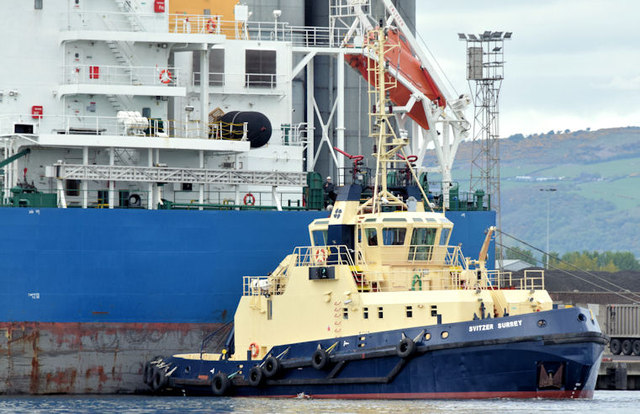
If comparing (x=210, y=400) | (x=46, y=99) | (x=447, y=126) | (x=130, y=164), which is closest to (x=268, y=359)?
(x=210, y=400)

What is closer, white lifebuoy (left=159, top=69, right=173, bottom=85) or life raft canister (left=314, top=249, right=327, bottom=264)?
life raft canister (left=314, top=249, right=327, bottom=264)

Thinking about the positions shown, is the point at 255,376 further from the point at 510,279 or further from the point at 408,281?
the point at 510,279

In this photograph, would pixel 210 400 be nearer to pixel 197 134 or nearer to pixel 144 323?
pixel 144 323

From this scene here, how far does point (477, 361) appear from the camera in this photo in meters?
25.3

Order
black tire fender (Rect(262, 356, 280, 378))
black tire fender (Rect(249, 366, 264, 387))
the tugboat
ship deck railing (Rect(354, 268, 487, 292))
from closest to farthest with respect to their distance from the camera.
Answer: the tugboat
ship deck railing (Rect(354, 268, 487, 292))
black tire fender (Rect(262, 356, 280, 378))
black tire fender (Rect(249, 366, 264, 387))

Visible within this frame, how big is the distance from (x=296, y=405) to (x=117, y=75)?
11.6m

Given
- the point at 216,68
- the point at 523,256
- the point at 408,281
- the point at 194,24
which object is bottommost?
the point at 523,256

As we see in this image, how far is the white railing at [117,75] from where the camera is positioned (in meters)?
32.8

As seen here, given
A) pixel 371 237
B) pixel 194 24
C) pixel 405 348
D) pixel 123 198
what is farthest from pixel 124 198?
pixel 405 348

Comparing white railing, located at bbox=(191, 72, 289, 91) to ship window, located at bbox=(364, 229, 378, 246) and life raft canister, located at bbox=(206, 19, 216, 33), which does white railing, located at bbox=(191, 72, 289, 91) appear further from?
ship window, located at bbox=(364, 229, 378, 246)

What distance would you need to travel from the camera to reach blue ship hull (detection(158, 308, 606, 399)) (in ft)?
81.6

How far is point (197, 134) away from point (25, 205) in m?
5.24

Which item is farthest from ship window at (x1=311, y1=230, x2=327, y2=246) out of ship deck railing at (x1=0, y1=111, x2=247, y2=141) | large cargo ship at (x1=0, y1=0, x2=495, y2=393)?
ship deck railing at (x1=0, y1=111, x2=247, y2=141)

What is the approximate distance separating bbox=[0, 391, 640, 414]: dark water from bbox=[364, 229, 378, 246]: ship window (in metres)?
3.90
